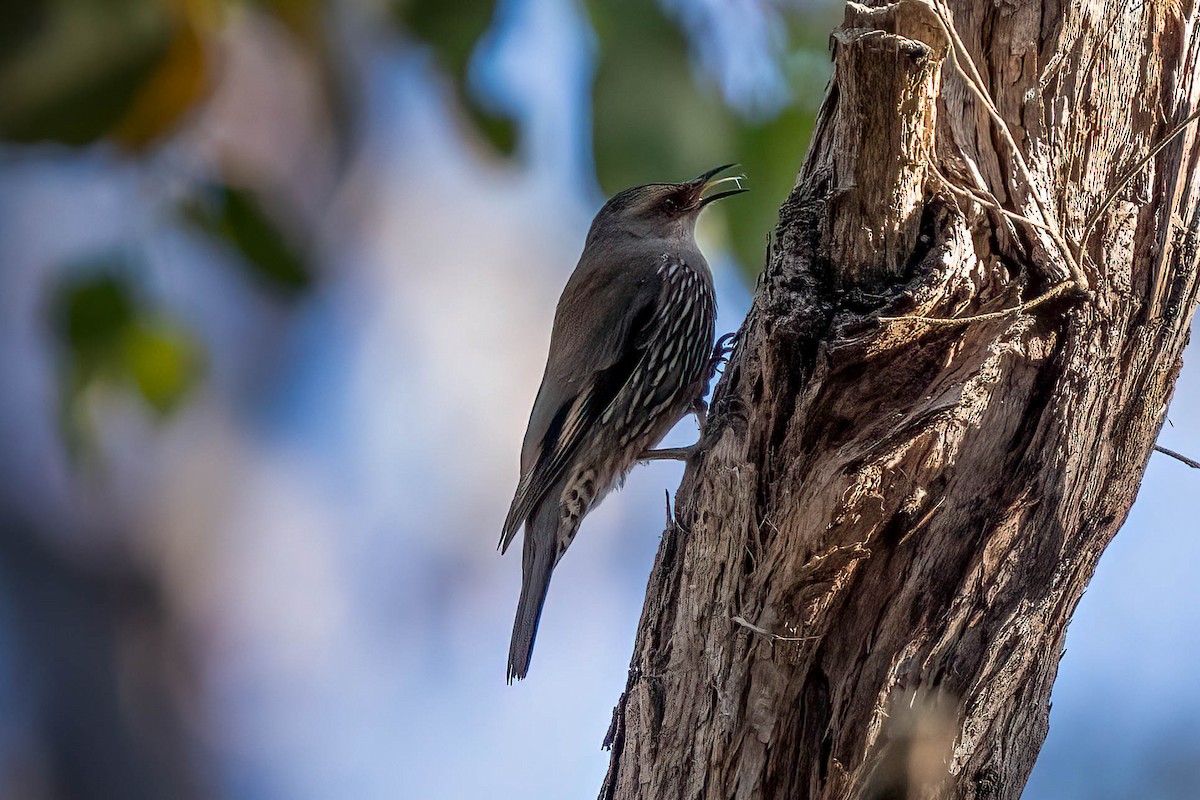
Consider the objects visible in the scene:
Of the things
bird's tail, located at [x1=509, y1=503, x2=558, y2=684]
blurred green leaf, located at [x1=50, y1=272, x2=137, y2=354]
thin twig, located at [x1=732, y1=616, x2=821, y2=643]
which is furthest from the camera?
bird's tail, located at [x1=509, y1=503, x2=558, y2=684]

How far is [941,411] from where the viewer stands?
Answer: 205 centimetres

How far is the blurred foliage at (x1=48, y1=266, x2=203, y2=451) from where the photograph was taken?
237 centimetres

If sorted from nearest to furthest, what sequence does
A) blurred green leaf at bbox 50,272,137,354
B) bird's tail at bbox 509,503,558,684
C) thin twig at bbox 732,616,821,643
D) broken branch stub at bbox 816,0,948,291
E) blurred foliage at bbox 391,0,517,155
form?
broken branch stub at bbox 816,0,948,291 → thin twig at bbox 732,616,821,643 → blurred green leaf at bbox 50,272,137,354 → blurred foliage at bbox 391,0,517,155 → bird's tail at bbox 509,503,558,684

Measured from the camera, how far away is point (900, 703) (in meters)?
2.08

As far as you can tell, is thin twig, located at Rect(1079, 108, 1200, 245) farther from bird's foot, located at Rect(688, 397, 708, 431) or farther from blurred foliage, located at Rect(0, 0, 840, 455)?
bird's foot, located at Rect(688, 397, 708, 431)

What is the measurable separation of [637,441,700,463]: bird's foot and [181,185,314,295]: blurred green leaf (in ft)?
2.96

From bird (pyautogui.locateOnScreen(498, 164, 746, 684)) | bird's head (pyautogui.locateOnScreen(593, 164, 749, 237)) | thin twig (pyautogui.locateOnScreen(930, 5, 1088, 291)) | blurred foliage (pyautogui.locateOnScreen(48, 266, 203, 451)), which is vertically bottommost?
blurred foliage (pyautogui.locateOnScreen(48, 266, 203, 451))

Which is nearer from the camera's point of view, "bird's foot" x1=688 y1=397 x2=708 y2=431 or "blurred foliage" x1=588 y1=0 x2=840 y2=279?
"blurred foliage" x1=588 y1=0 x2=840 y2=279

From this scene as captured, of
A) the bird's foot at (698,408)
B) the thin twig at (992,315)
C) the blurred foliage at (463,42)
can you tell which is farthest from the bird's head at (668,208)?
the thin twig at (992,315)

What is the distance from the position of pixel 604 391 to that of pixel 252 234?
1383mm

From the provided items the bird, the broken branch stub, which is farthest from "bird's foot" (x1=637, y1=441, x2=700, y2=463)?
the broken branch stub

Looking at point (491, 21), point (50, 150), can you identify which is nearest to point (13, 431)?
point (50, 150)

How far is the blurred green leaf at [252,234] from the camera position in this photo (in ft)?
8.03

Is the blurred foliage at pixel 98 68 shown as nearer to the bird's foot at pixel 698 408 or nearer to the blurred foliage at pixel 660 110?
the blurred foliage at pixel 660 110
